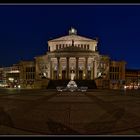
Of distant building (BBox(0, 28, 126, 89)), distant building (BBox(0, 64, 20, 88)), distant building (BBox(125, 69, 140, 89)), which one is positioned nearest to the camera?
distant building (BBox(0, 28, 126, 89))

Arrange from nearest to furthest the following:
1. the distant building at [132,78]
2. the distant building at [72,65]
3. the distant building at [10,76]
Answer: the distant building at [72,65], the distant building at [10,76], the distant building at [132,78]

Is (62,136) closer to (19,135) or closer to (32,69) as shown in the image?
(19,135)

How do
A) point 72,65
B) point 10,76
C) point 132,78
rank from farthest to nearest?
point 10,76 → point 132,78 → point 72,65

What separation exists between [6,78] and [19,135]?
140 m

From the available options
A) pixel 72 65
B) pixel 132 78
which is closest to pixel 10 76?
pixel 72 65

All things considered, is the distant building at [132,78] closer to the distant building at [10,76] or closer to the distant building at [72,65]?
the distant building at [72,65]

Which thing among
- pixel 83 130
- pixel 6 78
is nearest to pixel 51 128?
pixel 83 130

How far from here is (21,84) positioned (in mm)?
129500

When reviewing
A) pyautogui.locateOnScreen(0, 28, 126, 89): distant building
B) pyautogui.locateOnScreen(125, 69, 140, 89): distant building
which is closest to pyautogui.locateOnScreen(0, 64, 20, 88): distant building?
pyautogui.locateOnScreen(0, 28, 126, 89): distant building

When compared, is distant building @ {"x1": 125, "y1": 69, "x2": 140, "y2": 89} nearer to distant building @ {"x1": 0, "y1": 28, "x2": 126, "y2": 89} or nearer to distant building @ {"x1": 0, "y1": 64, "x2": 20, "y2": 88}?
distant building @ {"x1": 0, "y1": 28, "x2": 126, "y2": 89}

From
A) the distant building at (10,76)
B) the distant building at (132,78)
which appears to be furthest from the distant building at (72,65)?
the distant building at (132,78)


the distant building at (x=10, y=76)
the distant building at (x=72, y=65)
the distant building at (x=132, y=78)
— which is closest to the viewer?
the distant building at (x=72, y=65)

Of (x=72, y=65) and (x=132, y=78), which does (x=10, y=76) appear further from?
(x=132, y=78)

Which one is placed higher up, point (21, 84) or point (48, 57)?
point (48, 57)
